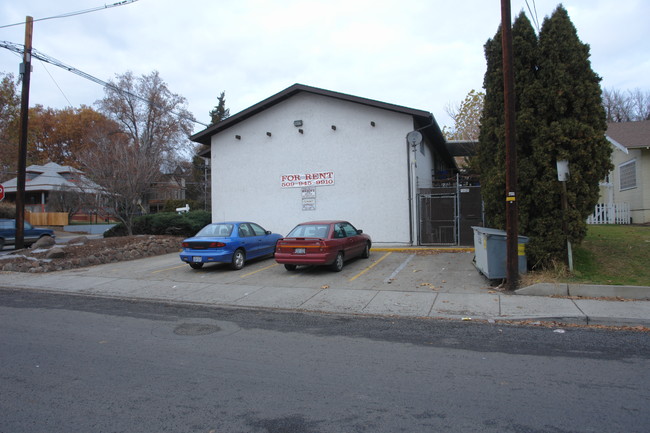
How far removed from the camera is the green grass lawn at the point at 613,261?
8508 millimetres

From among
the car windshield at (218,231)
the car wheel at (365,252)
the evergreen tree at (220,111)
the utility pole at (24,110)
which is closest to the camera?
the car windshield at (218,231)

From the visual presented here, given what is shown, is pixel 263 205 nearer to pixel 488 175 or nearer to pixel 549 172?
pixel 488 175

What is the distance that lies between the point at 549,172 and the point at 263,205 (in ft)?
38.4

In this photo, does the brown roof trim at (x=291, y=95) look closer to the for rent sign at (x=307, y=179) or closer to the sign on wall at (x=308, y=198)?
the for rent sign at (x=307, y=179)

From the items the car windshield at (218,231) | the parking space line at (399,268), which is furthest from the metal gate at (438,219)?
the car windshield at (218,231)

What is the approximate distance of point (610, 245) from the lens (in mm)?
10859

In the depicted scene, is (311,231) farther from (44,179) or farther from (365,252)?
(44,179)

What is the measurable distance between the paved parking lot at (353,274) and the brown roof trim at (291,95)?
17.4 ft

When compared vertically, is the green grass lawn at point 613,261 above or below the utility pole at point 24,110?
below

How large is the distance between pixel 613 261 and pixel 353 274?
6.29m

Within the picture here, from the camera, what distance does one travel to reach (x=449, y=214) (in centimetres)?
1528

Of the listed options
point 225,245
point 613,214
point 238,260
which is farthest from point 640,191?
point 225,245

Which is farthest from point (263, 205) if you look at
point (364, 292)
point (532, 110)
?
point (532, 110)

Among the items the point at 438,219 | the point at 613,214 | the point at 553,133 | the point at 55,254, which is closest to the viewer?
the point at 553,133
